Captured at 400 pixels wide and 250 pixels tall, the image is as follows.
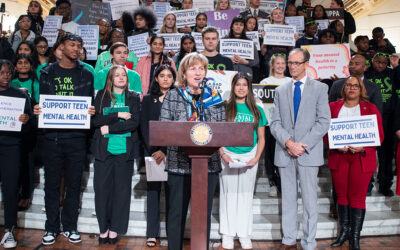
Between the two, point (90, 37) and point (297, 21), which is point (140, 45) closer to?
point (90, 37)

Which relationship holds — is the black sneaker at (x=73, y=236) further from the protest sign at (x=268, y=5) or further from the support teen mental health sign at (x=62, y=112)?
the protest sign at (x=268, y=5)

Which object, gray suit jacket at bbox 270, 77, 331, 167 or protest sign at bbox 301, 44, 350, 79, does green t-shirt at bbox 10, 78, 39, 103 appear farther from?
protest sign at bbox 301, 44, 350, 79

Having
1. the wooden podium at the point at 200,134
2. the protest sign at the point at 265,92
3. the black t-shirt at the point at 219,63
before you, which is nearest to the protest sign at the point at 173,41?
the black t-shirt at the point at 219,63

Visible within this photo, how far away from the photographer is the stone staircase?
4.68m

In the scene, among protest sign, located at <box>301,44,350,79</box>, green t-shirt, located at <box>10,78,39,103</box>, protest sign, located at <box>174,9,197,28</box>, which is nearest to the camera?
green t-shirt, located at <box>10,78,39,103</box>

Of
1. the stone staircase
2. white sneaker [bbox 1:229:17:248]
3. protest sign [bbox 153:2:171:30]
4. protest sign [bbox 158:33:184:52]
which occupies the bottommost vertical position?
white sneaker [bbox 1:229:17:248]

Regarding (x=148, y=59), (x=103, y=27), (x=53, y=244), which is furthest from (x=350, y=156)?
(x=103, y=27)

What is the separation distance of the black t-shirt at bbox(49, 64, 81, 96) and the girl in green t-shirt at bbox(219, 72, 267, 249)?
5.72ft

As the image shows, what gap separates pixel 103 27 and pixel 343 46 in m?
4.34

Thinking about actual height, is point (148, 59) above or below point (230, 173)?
above

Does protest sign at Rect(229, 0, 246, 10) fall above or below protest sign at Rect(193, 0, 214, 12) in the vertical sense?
above

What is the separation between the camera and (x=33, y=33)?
23.9 ft

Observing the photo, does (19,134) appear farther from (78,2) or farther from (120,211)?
(78,2)

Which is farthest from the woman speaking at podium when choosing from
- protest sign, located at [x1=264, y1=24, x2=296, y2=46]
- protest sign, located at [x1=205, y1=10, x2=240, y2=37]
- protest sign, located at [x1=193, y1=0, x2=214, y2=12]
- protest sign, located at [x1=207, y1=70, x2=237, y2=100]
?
protest sign, located at [x1=193, y1=0, x2=214, y2=12]
